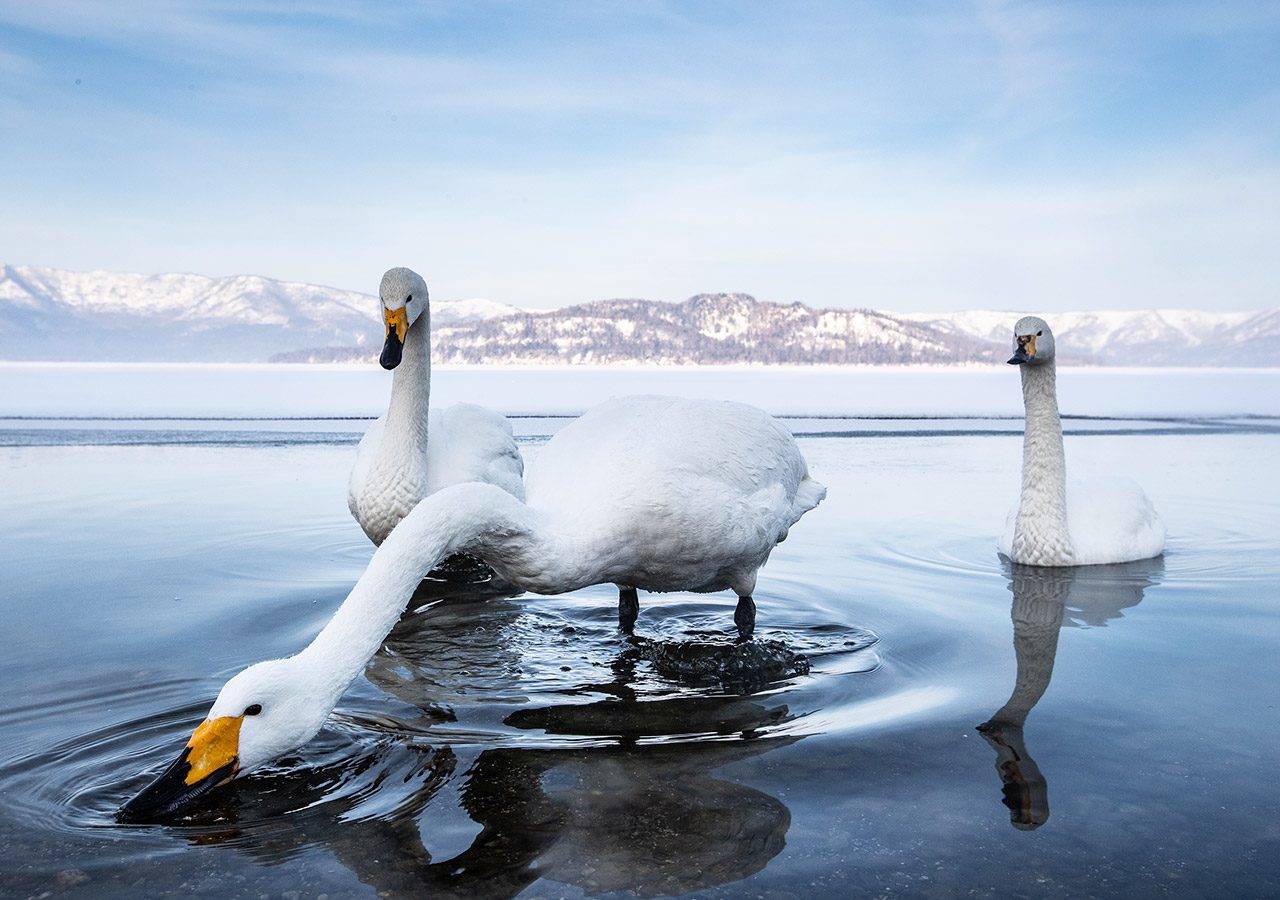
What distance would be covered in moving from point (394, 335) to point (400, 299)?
59 cm

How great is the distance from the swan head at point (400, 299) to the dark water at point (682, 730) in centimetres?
197

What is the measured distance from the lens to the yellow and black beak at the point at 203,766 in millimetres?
3863

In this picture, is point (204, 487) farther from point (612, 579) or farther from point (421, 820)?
point (421, 820)

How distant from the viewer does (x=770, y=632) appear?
6.88 m

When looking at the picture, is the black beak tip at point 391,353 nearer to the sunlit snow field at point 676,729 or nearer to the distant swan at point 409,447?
the distant swan at point 409,447

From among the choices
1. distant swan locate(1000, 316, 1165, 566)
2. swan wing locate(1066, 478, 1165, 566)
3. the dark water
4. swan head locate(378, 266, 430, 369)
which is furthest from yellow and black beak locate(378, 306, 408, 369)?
swan wing locate(1066, 478, 1165, 566)

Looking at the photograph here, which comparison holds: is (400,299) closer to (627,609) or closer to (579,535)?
(627,609)

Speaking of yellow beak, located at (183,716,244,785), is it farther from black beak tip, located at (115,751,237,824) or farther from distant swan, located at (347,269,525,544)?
distant swan, located at (347,269,525,544)

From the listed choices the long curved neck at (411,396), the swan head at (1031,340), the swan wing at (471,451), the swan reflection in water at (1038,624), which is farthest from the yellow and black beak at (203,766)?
the swan head at (1031,340)

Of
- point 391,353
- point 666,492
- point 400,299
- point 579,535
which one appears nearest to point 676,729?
point 579,535

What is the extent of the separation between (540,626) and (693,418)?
69.7 inches

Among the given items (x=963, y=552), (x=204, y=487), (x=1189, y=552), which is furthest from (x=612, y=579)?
(x=204, y=487)

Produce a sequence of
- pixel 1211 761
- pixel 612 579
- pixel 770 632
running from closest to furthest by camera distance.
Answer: pixel 1211 761 → pixel 612 579 → pixel 770 632

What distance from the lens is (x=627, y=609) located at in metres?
6.83
